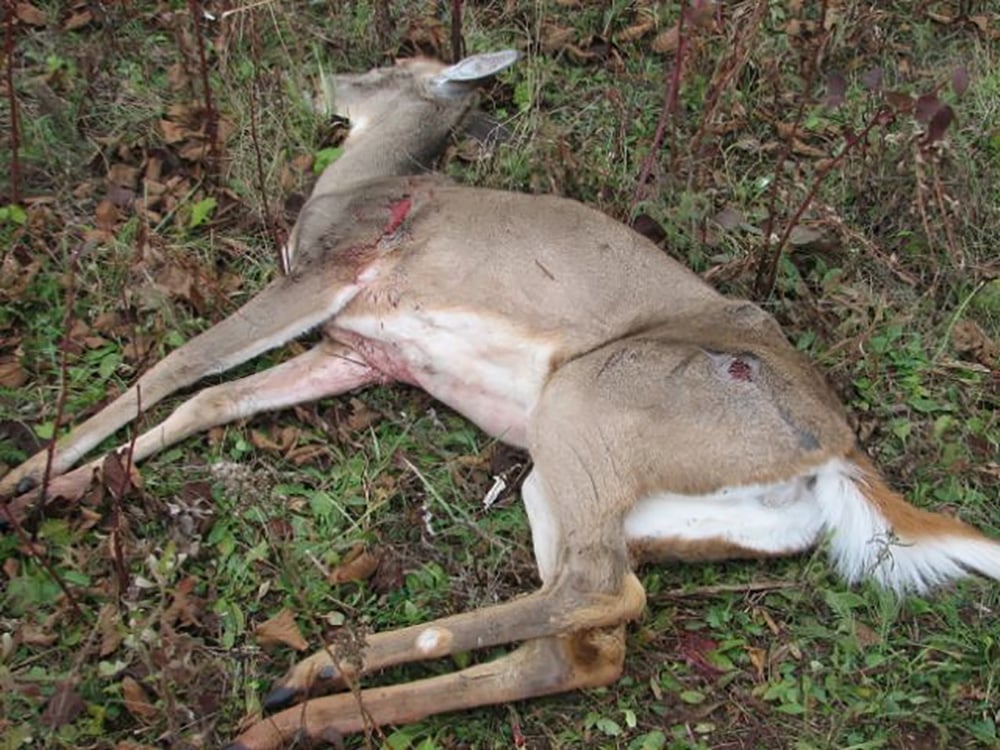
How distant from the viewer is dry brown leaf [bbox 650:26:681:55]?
5.37 metres

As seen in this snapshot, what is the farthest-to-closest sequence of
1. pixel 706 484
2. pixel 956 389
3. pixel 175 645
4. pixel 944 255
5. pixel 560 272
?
pixel 944 255 → pixel 956 389 → pixel 560 272 → pixel 706 484 → pixel 175 645

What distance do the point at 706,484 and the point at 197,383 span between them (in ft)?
5.91

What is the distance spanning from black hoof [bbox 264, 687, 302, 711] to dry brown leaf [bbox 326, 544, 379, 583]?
1.28 ft

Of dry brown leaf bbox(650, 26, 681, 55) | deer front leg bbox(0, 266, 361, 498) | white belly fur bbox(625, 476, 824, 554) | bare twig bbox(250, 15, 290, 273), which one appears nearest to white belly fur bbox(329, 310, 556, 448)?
deer front leg bbox(0, 266, 361, 498)

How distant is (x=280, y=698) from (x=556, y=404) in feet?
3.79

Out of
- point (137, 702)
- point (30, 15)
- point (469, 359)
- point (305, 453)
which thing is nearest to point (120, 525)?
point (137, 702)

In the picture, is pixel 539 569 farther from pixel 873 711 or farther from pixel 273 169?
pixel 273 169

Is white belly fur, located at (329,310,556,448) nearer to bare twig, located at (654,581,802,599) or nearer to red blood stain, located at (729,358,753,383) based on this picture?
red blood stain, located at (729,358,753,383)

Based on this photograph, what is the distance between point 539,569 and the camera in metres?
3.60

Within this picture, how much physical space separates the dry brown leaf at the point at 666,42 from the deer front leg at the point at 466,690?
2982 millimetres

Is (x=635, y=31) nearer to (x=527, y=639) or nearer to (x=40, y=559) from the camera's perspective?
(x=527, y=639)

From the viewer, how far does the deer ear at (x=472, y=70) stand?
486cm

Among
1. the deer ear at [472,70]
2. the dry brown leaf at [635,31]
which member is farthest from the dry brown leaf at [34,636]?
the dry brown leaf at [635,31]

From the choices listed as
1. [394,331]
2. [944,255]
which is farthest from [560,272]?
[944,255]
